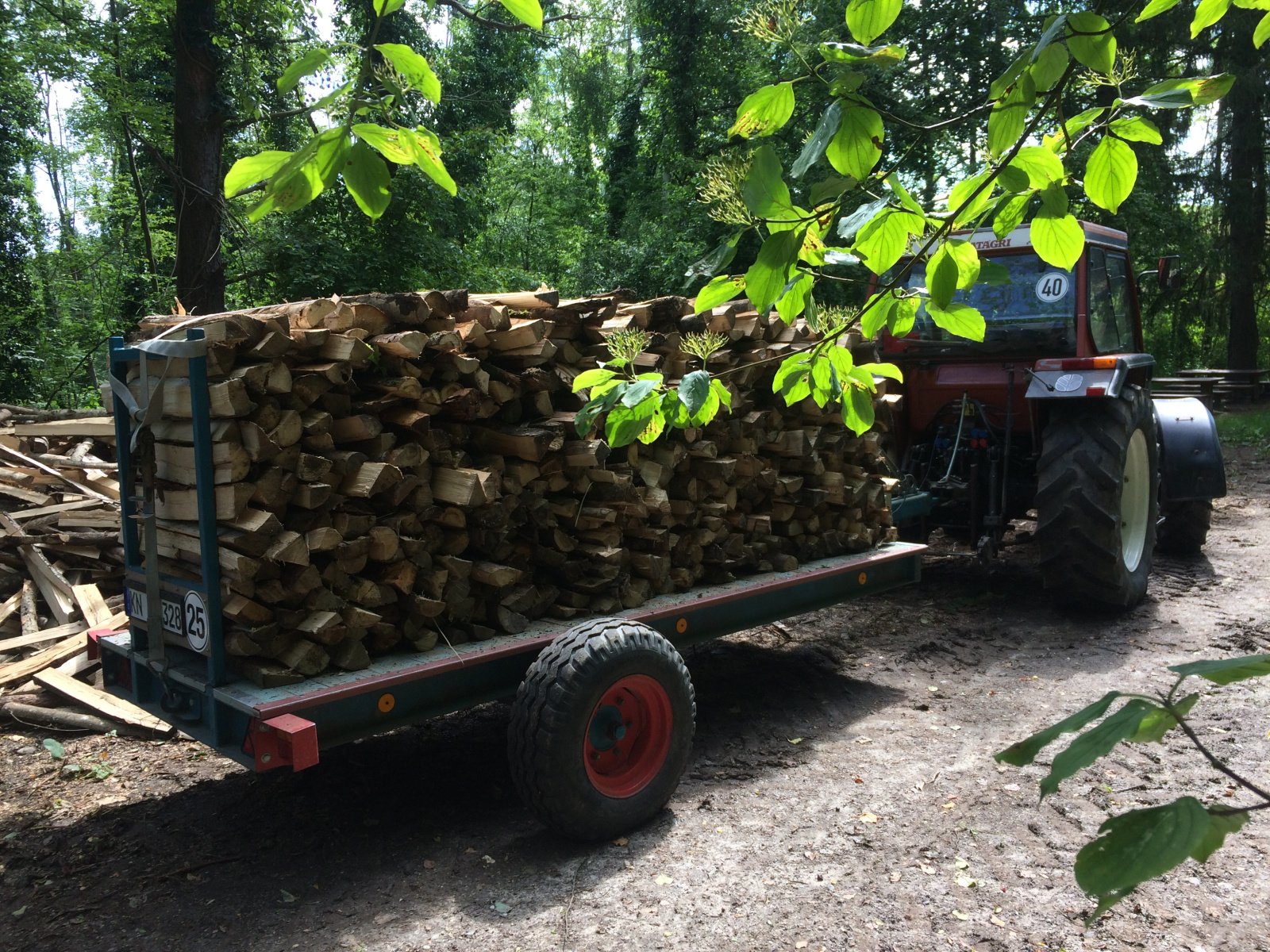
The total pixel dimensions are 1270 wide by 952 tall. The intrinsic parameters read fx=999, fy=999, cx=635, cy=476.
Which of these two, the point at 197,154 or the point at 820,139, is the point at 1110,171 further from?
the point at 197,154

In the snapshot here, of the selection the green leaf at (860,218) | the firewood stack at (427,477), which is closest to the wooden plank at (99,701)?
the firewood stack at (427,477)

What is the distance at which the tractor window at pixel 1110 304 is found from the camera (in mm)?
7285

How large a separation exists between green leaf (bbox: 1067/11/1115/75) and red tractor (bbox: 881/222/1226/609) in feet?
17.1

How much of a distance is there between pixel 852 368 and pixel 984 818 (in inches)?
99.2

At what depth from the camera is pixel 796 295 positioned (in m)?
2.14

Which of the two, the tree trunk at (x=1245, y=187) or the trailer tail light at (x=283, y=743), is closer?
the trailer tail light at (x=283, y=743)

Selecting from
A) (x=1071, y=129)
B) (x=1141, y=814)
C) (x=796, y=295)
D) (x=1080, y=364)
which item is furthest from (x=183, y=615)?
(x=1080, y=364)

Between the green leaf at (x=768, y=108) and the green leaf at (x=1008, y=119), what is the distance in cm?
37

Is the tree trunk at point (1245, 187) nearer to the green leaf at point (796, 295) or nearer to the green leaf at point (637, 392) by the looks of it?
the green leaf at point (796, 295)

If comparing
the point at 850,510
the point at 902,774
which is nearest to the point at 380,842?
the point at 902,774

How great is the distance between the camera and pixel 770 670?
619cm

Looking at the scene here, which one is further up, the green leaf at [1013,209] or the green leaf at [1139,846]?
the green leaf at [1013,209]

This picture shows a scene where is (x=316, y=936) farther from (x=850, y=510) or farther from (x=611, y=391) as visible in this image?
(x=850, y=510)

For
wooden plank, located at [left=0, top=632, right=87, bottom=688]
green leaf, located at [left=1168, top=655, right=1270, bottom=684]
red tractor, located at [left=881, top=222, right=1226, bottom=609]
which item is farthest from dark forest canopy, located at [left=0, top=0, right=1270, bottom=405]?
green leaf, located at [left=1168, top=655, right=1270, bottom=684]
